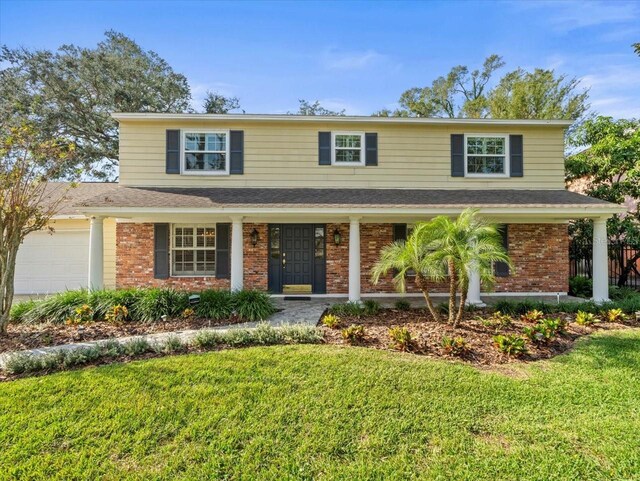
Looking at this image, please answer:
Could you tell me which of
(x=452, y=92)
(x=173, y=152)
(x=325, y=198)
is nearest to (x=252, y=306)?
(x=325, y=198)

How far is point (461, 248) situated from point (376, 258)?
4.44m

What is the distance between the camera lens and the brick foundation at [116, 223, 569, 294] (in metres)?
9.99

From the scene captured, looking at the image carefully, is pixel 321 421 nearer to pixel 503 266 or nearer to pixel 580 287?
pixel 503 266

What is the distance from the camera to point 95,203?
26.3ft

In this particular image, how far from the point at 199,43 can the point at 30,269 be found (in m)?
9.48

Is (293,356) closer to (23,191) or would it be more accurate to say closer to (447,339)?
(447,339)

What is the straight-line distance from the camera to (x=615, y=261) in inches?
462

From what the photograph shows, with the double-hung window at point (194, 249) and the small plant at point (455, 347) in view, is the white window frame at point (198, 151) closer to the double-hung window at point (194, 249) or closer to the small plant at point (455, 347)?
the double-hung window at point (194, 249)

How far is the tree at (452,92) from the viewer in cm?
2295

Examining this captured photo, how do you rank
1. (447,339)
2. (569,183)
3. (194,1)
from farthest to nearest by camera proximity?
(569,183), (194,1), (447,339)

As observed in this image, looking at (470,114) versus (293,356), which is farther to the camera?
(470,114)

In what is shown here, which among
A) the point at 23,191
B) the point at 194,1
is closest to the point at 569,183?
the point at 194,1

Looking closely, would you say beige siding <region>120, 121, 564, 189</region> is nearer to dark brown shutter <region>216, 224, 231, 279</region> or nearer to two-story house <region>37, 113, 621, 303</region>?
two-story house <region>37, 113, 621, 303</region>

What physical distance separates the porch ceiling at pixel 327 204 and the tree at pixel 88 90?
1218 centimetres
